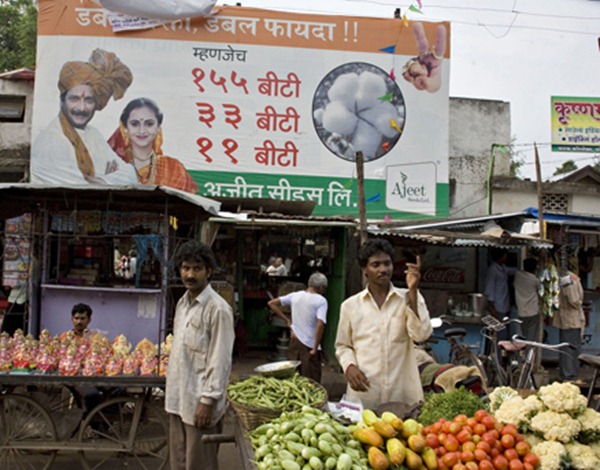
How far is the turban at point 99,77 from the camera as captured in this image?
412 inches

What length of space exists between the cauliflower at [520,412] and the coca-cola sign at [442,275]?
24.8 feet

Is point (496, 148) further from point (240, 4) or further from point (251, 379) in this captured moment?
point (251, 379)

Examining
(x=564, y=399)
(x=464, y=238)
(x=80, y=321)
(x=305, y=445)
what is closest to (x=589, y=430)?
(x=564, y=399)

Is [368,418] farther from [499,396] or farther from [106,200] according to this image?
[106,200]

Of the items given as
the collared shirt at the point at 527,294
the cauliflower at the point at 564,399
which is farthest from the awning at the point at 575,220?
the cauliflower at the point at 564,399

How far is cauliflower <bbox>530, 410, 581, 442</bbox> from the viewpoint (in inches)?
107

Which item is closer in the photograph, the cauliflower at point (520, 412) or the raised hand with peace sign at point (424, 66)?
the cauliflower at point (520, 412)

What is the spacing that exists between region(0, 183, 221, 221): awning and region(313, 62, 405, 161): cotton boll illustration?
492 cm

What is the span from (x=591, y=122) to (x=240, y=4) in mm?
7767

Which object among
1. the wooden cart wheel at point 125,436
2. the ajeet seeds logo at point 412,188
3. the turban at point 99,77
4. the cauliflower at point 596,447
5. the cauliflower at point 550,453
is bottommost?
the wooden cart wheel at point 125,436

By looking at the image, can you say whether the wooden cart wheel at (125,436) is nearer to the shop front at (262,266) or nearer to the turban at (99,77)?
the shop front at (262,266)

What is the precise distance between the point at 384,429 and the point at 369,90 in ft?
30.7

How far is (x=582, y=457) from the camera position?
264cm

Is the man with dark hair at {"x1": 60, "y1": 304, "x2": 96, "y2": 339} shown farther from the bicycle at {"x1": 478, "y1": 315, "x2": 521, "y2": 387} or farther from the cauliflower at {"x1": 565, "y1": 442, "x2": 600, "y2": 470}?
the bicycle at {"x1": 478, "y1": 315, "x2": 521, "y2": 387}
